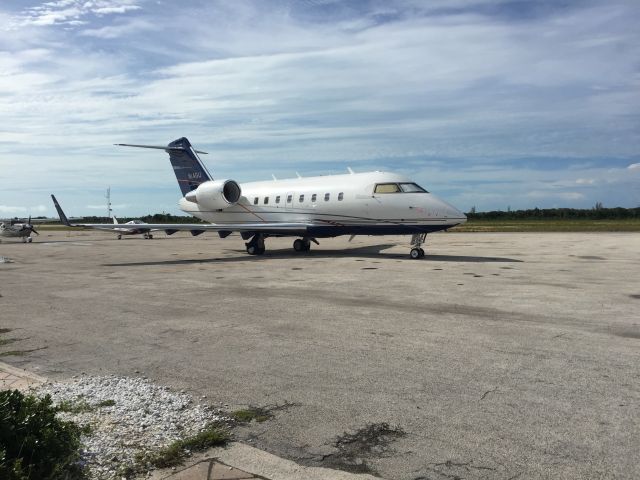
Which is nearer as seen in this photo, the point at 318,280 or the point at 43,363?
the point at 43,363

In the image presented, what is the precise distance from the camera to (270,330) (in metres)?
7.69

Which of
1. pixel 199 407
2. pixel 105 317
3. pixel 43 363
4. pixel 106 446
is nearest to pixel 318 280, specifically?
pixel 105 317

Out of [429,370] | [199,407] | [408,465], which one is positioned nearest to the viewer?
[408,465]

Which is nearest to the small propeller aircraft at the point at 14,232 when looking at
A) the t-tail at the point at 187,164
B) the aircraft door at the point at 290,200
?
the t-tail at the point at 187,164

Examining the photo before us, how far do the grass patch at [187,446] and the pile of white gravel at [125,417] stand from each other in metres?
0.08

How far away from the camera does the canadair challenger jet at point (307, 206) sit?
18984 millimetres

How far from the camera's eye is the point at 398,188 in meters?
19.6

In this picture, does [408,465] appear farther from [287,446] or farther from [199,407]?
[199,407]

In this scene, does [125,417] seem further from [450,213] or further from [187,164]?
[187,164]

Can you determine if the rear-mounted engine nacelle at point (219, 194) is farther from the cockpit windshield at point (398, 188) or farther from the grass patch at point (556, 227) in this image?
the grass patch at point (556, 227)

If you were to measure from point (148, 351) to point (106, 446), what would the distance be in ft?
9.58

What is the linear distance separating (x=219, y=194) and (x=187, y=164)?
12.9 ft

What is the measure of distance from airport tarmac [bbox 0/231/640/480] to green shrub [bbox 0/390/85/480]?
128cm

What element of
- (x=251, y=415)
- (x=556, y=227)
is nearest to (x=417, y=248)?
(x=251, y=415)
